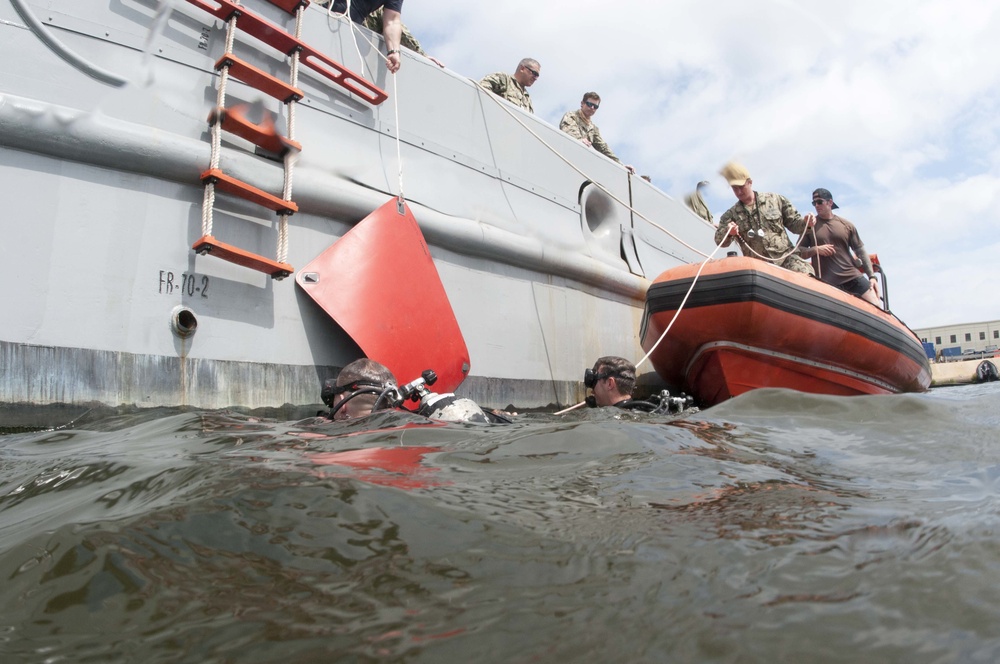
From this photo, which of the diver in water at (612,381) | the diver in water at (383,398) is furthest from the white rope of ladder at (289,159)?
the diver in water at (612,381)

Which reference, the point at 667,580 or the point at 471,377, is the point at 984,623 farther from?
the point at 471,377

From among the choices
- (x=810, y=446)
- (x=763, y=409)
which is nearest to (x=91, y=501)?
(x=810, y=446)

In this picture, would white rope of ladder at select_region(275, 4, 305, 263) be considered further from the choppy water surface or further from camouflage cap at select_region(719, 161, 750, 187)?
camouflage cap at select_region(719, 161, 750, 187)

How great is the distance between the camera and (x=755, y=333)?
16.1 feet

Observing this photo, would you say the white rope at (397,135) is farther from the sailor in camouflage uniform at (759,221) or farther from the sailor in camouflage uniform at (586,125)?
the sailor in camouflage uniform at (759,221)

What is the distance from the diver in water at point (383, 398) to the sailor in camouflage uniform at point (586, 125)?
155 inches

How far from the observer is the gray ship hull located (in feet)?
9.78

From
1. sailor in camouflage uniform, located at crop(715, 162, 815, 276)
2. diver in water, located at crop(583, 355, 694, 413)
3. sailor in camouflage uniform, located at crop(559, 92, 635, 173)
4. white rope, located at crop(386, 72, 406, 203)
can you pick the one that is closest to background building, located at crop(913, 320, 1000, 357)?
sailor in camouflage uniform, located at crop(715, 162, 815, 276)

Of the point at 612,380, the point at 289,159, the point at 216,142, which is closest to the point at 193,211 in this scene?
the point at 216,142

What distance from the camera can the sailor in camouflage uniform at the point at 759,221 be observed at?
6152 mm

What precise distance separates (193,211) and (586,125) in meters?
3.96

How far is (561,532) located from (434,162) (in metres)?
3.75

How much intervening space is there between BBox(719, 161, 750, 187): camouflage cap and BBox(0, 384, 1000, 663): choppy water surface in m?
4.69

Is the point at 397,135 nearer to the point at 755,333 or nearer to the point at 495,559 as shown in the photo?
the point at 755,333
